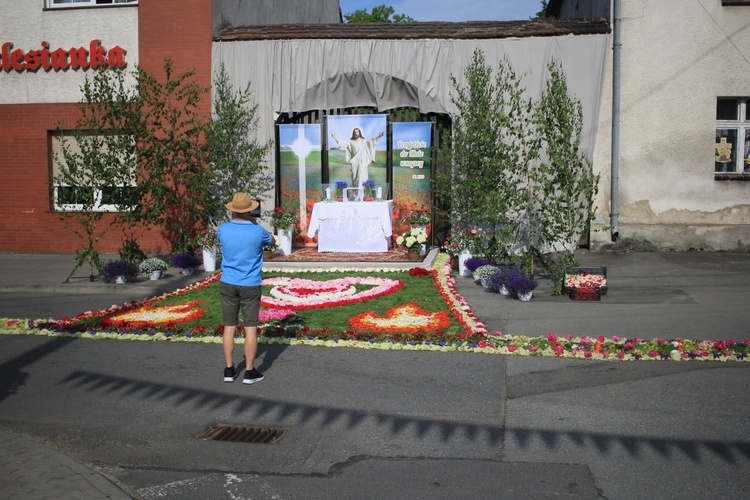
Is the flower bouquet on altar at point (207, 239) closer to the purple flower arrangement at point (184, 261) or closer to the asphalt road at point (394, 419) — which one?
the purple flower arrangement at point (184, 261)

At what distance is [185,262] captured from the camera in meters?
16.2

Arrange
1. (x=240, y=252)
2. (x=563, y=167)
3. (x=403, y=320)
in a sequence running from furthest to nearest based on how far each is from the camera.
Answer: (x=563, y=167), (x=403, y=320), (x=240, y=252)

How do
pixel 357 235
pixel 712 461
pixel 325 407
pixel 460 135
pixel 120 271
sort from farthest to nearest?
pixel 357 235 < pixel 460 135 < pixel 120 271 < pixel 325 407 < pixel 712 461

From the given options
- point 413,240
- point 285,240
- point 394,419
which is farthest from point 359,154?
point 394,419

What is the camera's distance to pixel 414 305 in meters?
12.7

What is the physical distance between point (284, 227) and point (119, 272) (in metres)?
4.27

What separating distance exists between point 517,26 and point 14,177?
498 inches

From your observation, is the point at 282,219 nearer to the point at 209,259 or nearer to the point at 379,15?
the point at 209,259

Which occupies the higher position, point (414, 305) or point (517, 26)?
point (517, 26)

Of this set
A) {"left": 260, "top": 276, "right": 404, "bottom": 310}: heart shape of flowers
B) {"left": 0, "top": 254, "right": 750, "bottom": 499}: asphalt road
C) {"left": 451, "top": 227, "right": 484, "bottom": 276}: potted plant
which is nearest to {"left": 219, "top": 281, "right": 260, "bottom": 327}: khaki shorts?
{"left": 0, "top": 254, "right": 750, "bottom": 499}: asphalt road

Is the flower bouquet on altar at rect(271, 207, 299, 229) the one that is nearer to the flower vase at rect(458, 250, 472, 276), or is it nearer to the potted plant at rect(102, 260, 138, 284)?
the potted plant at rect(102, 260, 138, 284)

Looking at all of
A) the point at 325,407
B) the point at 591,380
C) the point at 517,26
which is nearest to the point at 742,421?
the point at 591,380

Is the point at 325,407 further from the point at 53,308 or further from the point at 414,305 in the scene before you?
the point at 53,308

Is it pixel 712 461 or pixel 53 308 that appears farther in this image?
pixel 53 308
